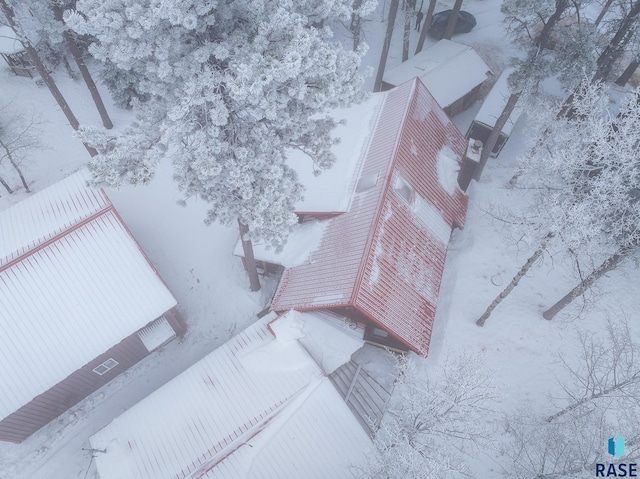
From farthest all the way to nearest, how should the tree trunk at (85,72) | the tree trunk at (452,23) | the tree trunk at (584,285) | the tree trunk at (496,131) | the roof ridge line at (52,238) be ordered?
the tree trunk at (452,23)
the tree trunk at (85,72)
the tree trunk at (496,131)
the roof ridge line at (52,238)
the tree trunk at (584,285)

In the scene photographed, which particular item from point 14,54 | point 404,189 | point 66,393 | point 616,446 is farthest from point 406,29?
point 66,393

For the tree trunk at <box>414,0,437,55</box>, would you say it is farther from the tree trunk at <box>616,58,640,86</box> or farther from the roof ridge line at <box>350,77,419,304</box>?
the tree trunk at <box>616,58,640,86</box>

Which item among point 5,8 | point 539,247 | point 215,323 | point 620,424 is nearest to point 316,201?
point 215,323

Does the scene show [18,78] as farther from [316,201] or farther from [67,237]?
[316,201]

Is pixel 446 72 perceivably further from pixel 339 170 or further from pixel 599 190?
pixel 599 190

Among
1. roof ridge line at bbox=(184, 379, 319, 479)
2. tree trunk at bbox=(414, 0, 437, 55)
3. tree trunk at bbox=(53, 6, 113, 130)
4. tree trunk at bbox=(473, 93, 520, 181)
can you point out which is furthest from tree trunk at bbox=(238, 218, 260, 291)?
tree trunk at bbox=(414, 0, 437, 55)

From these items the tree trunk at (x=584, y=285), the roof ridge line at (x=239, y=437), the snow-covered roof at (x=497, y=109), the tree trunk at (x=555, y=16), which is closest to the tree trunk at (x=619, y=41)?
the tree trunk at (x=555, y=16)

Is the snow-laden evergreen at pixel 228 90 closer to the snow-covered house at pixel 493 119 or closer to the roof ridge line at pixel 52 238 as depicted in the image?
the roof ridge line at pixel 52 238
